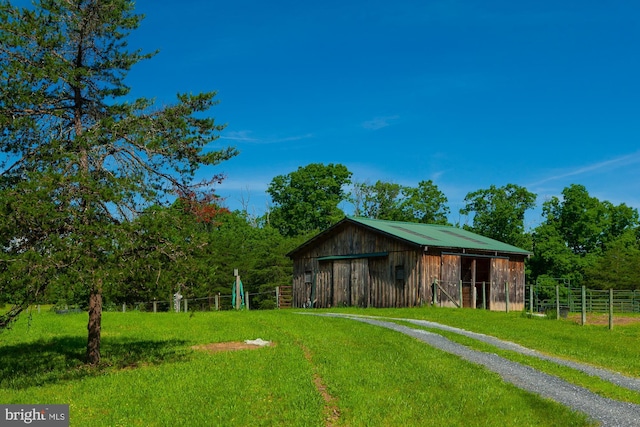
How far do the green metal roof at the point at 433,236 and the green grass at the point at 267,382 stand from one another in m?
15.3

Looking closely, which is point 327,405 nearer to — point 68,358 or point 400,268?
point 68,358

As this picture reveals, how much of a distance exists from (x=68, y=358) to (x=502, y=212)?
188ft

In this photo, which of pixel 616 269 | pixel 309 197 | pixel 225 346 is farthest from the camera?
pixel 309 197

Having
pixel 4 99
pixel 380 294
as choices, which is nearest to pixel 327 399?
pixel 4 99

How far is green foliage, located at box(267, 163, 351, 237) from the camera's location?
255 ft

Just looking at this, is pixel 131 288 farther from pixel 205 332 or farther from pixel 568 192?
pixel 568 192

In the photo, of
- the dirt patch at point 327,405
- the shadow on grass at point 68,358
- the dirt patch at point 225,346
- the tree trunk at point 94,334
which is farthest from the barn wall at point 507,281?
the tree trunk at point 94,334

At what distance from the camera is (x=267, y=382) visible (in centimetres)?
1302

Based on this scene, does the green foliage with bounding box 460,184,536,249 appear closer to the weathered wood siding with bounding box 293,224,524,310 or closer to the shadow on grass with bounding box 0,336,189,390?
the weathered wood siding with bounding box 293,224,524,310

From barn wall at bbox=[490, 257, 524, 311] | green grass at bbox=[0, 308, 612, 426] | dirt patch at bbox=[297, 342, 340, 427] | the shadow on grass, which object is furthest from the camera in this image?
barn wall at bbox=[490, 257, 524, 311]

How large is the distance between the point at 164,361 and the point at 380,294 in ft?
73.1

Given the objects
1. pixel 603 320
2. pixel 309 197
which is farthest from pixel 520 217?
pixel 603 320

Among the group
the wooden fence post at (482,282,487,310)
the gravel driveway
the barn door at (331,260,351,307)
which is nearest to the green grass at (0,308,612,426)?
the gravel driveway

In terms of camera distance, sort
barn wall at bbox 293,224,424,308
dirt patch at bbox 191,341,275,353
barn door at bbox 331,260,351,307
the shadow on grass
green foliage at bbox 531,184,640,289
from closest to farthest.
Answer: the shadow on grass < dirt patch at bbox 191,341,275,353 < barn wall at bbox 293,224,424,308 < barn door at bbox 331,260,351,307 < green foliage at bbox 531,184,640,289
